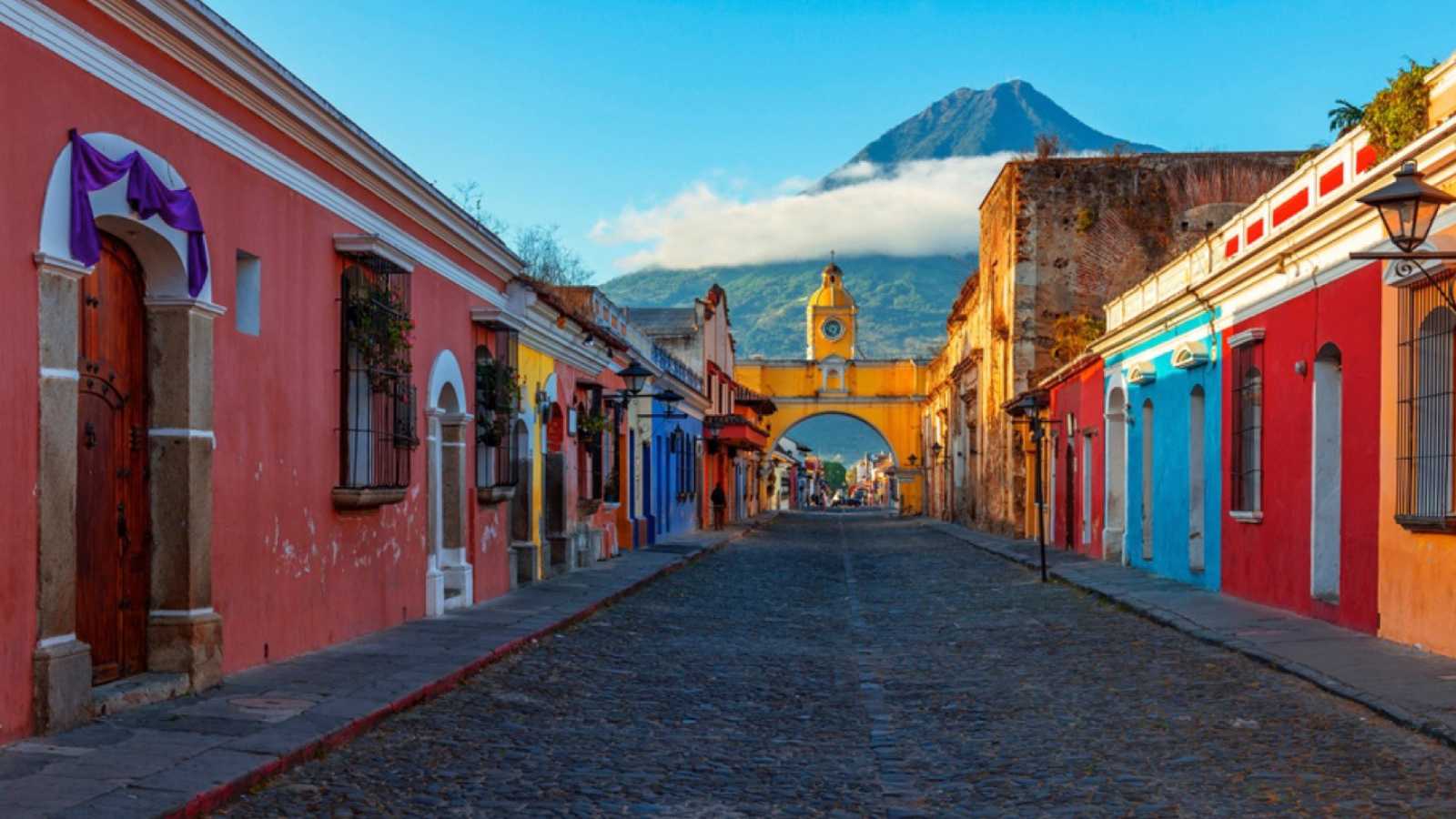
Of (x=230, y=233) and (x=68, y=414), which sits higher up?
(x=230, y=233)

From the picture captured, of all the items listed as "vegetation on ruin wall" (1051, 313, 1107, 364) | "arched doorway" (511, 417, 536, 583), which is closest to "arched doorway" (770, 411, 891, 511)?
"vegetation on ruin wall" (1051, 313, 1107, 364)

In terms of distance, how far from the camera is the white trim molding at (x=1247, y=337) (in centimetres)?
1414

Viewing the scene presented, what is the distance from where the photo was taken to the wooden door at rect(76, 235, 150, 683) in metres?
7.09

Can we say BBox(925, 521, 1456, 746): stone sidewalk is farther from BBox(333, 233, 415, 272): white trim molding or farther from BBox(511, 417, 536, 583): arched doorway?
BBox(333, 233, 415, 272): white trim molding

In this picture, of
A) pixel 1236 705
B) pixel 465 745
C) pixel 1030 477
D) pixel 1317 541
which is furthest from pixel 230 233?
pixel 1030 477

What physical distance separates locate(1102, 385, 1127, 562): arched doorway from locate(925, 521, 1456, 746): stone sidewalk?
4.24m

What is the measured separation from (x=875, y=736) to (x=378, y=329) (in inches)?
211

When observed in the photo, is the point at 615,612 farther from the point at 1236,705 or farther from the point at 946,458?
the point at 946,458

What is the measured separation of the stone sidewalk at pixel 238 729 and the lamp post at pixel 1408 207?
19.8 feet

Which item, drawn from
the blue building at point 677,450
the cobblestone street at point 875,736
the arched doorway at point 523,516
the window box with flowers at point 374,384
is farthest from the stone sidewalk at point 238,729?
the blue building at point 677,450

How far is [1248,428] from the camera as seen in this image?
14648 mm

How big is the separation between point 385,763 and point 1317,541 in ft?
29.1

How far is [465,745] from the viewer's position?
22.4ft

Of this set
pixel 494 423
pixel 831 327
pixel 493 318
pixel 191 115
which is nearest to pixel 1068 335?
pixel 494 423
